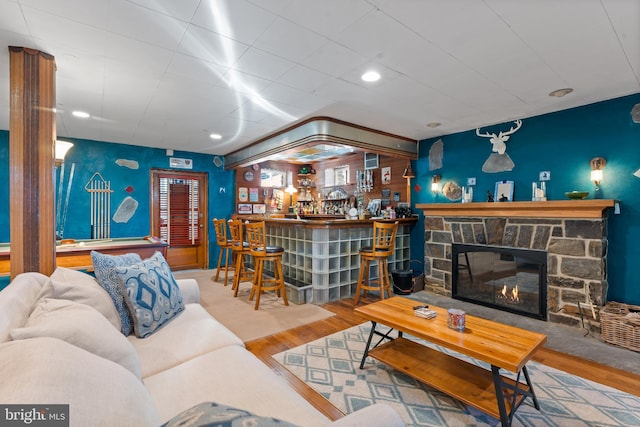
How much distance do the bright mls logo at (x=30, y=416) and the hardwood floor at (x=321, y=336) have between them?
1.57m

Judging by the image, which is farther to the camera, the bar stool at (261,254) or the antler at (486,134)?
the antler at (486,134)

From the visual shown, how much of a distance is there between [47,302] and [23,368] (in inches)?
30.5

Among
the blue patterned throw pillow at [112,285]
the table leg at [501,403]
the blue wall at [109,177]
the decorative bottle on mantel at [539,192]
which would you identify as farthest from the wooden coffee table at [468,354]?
the blue wall at [109,177]

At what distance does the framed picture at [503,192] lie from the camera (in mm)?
3869

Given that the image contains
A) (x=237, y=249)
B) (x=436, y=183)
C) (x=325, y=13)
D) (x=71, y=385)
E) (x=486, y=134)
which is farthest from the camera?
(x=436, y=183)

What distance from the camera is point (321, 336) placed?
292cm

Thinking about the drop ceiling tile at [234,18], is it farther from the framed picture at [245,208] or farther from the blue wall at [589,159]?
the framed picture at [245,208]

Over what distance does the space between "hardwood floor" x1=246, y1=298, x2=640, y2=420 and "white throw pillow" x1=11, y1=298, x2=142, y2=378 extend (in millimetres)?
1230

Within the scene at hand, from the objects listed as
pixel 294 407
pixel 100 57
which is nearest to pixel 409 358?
pixel 294 407

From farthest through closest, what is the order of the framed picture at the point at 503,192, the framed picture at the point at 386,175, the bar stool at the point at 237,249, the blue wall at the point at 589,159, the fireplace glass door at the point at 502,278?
the framed picture at the point at 386,175 < the bar stool at the point at 237,249 < the framed picture at the point at 503,192 < the fireplace glass door at the point at 502,278 < the blue wall at the point at 589,159

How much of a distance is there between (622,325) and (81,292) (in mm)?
4270

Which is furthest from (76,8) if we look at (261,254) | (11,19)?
(261,254)

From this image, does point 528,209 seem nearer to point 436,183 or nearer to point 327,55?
point 436,183

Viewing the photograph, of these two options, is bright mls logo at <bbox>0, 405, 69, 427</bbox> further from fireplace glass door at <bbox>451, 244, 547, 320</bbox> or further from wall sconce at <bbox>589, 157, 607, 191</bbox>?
wall sconce at <bbox>589, 157, 607, 191</bbox>
